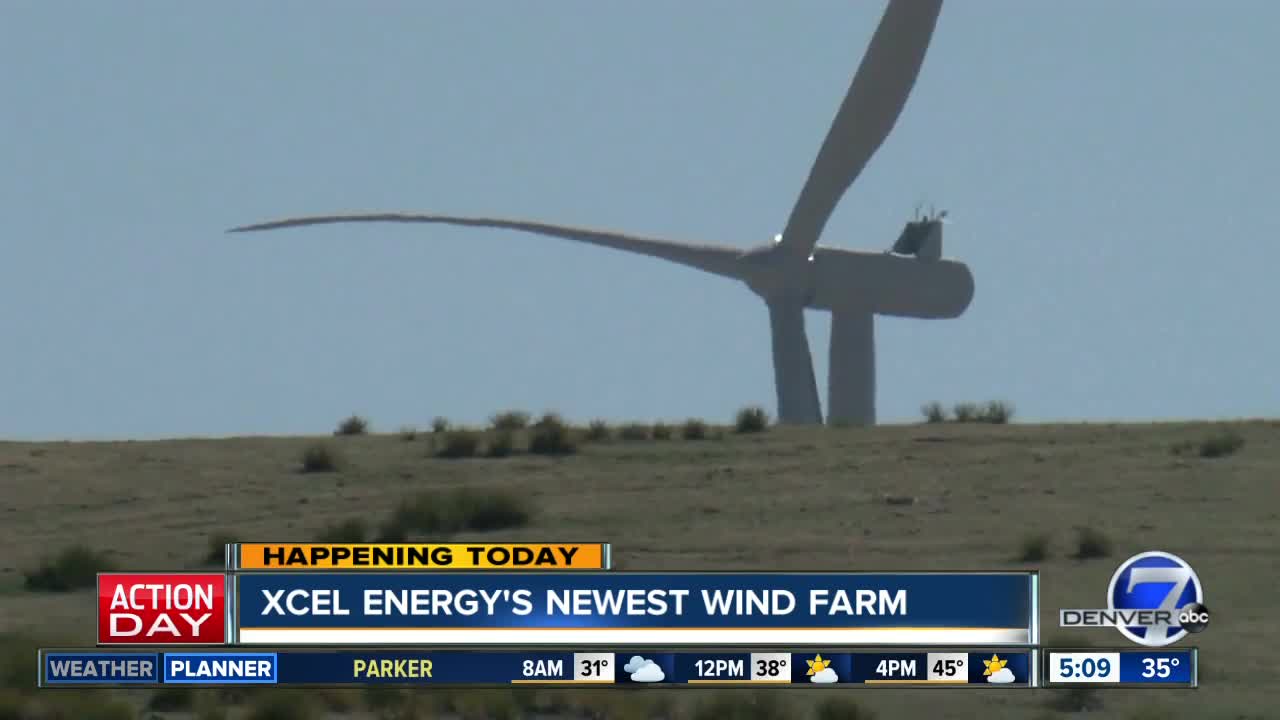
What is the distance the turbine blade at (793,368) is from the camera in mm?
92688

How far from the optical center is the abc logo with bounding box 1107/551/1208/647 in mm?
42188

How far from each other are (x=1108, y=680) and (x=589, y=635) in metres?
7.96

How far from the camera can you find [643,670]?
4009cm

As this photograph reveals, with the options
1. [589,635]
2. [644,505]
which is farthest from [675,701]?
[644,505]

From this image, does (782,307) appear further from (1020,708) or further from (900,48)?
(1020,708)

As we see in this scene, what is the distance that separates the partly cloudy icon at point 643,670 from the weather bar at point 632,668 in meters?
0.01

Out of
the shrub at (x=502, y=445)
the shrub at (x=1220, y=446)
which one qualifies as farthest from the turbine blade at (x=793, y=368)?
Result: the shrub at (x=1220, y=446)

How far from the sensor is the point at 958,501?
2493 inches

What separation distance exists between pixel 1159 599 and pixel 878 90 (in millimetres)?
46822

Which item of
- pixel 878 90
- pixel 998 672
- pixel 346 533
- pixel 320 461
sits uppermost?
pixel 878 90

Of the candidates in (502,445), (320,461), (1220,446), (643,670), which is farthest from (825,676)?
(502,445)

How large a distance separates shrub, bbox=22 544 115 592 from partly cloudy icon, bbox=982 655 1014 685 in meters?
20.5

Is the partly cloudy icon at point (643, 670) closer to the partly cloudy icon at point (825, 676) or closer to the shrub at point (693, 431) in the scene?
the partly cloudy icon at point (825, 676)

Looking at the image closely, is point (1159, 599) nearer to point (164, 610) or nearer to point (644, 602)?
point (644, 602)
